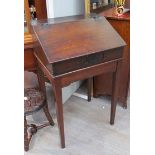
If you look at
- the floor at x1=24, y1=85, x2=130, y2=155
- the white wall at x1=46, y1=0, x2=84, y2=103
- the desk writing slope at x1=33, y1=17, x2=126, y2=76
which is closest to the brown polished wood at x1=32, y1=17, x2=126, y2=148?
the desk writing slope at x1=33, y1=17, x2=126, y2=76

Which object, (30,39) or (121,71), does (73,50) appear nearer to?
(30,39)

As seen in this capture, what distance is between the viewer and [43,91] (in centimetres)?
195

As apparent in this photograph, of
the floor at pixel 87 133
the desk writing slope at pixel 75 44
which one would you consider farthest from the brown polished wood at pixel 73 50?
the floor at pixel 87 133

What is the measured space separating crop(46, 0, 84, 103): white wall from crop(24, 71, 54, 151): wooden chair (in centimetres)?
40

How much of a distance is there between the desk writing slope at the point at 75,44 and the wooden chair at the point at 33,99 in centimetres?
36

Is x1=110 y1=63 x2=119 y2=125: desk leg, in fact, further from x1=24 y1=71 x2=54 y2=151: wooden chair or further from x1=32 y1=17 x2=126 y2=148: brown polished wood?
x1=24 y1=71 x2=54 y2=151: wooden chair

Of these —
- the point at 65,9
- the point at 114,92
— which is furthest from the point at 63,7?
the point at 114,92

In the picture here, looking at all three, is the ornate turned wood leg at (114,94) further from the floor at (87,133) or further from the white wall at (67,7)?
the white wall at (67,7)

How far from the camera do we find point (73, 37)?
159 cm

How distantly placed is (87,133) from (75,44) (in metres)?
0.80

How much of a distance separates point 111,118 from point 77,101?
0.49m

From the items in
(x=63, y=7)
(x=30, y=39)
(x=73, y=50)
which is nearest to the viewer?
(x=73, y=50)
